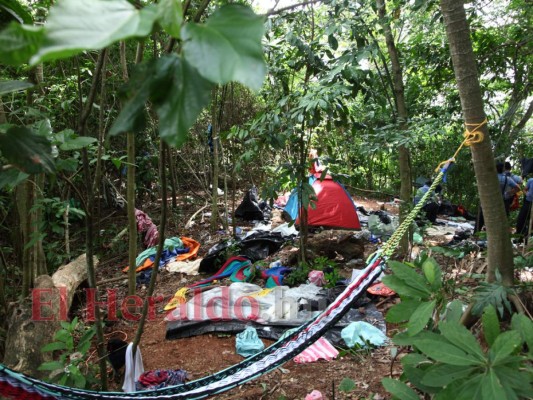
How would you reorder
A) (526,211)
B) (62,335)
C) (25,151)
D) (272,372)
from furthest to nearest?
(526,211), (272,372), (62,335), (25,151)

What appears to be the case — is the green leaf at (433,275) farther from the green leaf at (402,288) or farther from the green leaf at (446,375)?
the green leaf at (446,375)

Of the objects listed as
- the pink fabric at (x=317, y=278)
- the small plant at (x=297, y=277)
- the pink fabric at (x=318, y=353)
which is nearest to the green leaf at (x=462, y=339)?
the pink fabric at (x=318, y=353)

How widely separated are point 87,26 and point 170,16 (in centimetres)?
7

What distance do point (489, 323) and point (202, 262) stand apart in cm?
337

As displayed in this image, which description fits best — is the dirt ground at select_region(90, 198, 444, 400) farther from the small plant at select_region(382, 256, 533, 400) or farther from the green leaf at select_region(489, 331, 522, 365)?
the green leaf at select_region(489, 331, 522, 365)

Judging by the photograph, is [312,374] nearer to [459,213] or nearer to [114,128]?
[114,128]

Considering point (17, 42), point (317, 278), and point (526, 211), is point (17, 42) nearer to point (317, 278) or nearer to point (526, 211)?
point (317, 278)

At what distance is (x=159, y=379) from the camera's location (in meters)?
2.05

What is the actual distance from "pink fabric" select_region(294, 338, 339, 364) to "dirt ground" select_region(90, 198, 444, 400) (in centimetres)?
3

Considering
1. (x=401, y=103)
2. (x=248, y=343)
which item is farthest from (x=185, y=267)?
(x=401, y=103)

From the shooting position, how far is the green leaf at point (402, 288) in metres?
0.95

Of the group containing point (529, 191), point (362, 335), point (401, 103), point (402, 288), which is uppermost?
point (401, 103)

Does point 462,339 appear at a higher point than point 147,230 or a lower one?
higher

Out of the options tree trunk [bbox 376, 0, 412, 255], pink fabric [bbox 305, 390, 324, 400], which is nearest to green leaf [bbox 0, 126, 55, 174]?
pink fabric [bbox 305, 390, 324, 400]
